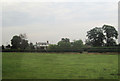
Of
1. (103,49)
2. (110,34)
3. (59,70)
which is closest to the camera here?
(59,70)

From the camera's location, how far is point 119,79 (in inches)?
269

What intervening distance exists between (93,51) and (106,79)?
82.1ft

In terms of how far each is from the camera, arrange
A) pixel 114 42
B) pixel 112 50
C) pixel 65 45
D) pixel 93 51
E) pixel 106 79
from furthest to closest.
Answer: pixel 114 42
pixel 65 45
pixel 93 51
pixel 112 50
pixel 106 79

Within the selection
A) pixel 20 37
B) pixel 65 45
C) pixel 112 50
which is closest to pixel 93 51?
pixel 112 50

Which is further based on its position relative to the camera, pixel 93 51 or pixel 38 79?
pixel 93 51

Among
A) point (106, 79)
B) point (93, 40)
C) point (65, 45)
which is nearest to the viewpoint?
point (106, 79)

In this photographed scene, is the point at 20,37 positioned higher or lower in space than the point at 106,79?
higher

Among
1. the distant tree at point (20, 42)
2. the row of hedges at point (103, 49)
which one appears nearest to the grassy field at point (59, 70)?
the row of hedges at point (103, 49)

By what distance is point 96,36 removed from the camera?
1784 inches

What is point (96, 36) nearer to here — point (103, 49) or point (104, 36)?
point (104, 36)

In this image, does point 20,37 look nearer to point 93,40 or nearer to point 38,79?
point 93,40

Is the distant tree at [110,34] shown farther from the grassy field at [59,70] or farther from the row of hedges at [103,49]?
the grassy field at [59,70]

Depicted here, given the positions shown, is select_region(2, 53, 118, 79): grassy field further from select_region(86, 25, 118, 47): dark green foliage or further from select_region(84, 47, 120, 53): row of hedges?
select_region(86, 25, 118, 47): dark green foliage

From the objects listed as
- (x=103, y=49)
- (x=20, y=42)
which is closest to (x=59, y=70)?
(x=103, y=49)
